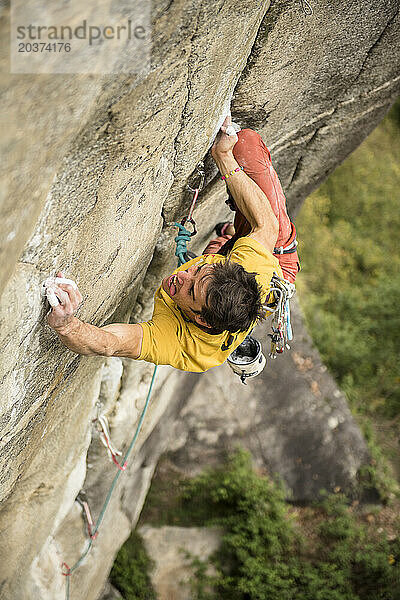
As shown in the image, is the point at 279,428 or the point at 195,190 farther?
the point at 279,428

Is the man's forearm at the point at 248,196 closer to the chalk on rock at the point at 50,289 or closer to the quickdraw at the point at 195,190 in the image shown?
the quickdraw at the point at 195,190

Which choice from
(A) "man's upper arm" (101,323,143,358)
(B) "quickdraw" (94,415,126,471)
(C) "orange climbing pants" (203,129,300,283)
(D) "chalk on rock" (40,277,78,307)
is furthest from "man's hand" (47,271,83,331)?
(B) "quickdraw" (94,415,126,471)

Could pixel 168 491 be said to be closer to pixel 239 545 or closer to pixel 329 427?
pixel 239 545

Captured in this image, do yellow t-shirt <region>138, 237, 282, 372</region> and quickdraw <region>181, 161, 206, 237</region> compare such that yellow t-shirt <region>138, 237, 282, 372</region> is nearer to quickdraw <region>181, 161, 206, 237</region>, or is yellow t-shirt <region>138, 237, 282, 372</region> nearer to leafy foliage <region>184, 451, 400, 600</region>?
quickdraw <region>181, 161, 206, 237</region>

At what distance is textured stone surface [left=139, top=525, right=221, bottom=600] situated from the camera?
4.97m

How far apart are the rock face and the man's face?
0.78ft

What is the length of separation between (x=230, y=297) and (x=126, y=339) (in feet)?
1.24

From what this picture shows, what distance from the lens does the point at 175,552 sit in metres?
5.16

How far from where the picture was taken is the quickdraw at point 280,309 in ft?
6.46

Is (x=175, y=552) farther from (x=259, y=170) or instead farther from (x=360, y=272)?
(x=360, y=272)

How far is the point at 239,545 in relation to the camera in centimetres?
514

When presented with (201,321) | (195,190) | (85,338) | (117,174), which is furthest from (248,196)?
(85,338)

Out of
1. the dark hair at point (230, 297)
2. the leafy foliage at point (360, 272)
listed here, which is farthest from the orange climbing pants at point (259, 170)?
the leafy foliage at point (360, 272)

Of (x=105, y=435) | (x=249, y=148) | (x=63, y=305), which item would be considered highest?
(x=249, y=148)
